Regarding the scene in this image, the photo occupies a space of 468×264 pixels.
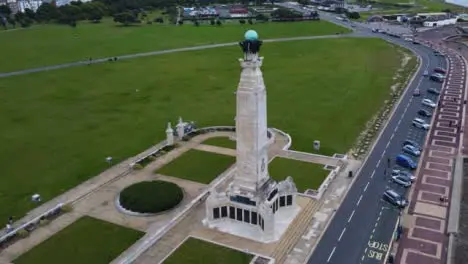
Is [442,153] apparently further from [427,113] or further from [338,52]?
[338,52]

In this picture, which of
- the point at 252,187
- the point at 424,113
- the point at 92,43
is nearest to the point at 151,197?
the point at 252,187

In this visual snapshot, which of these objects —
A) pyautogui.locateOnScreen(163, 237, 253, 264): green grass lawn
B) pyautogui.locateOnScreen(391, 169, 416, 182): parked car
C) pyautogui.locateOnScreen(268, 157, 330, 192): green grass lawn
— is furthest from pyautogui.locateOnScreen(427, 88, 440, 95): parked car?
pyautogui.locateOnScreen(163, 237, 253, 264): green grass lawn

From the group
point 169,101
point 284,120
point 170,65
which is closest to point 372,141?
point 284,120

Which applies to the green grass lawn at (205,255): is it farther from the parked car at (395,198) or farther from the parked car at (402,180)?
the parked car at (402,180)

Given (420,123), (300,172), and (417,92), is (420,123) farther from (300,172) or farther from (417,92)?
(300,172)

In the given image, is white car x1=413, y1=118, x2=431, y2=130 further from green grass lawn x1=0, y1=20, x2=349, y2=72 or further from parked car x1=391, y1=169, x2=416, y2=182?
green grass lawn x1=0, y1=20, x2=349, y2=72

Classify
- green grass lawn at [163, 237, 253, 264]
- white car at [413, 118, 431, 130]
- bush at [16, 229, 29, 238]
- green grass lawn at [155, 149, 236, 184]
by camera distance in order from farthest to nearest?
1. white car at [413, 118, 431, 130]
2. green grass lawn at [155, 149, 236, 184]
3. bush at [16, 229, 29, 238]
4. green grass lawn at [163, 237, 253, 264]

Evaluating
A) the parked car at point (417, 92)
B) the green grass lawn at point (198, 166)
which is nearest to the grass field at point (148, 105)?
the parked car at point (417, 92)
